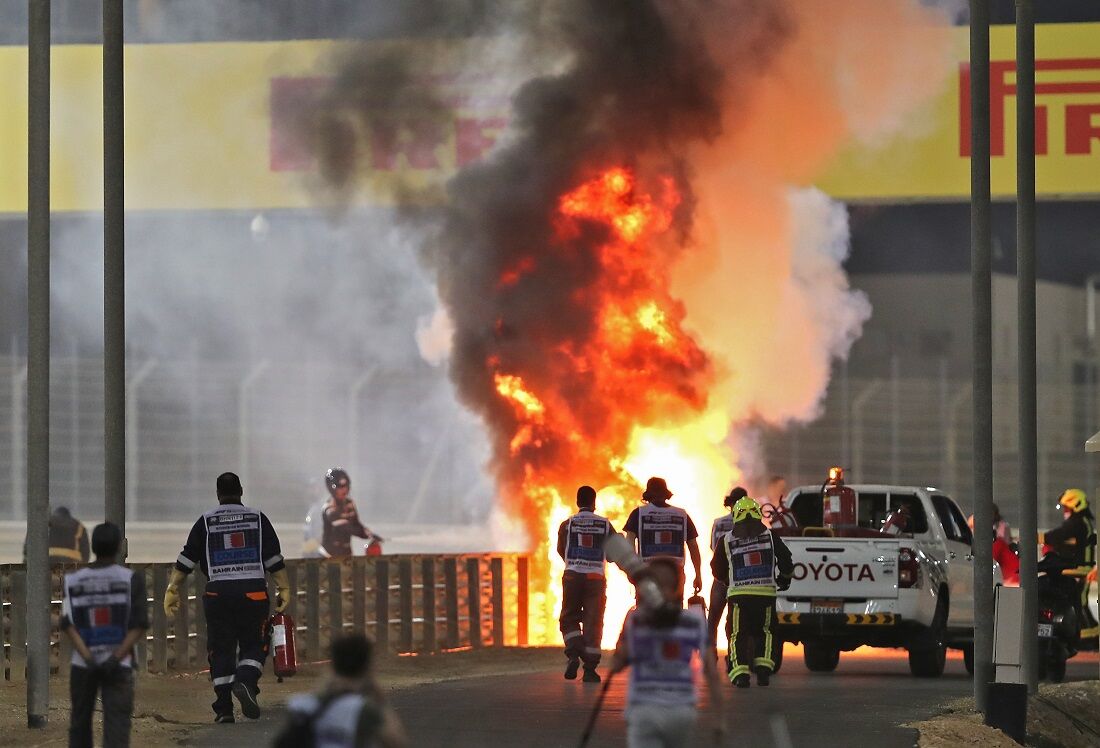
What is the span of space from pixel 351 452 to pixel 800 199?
8.59 m

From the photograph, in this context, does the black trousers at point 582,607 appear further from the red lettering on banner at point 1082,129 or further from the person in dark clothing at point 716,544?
the red lettering on banner at point 1082,129

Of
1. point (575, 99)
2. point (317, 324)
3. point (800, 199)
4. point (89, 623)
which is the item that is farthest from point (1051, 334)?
point (89, 623)

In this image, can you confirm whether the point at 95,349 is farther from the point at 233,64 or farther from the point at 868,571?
the point at 868,571

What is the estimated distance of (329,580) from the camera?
2192 cm

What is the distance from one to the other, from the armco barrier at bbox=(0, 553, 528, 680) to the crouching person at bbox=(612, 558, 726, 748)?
9321 mm

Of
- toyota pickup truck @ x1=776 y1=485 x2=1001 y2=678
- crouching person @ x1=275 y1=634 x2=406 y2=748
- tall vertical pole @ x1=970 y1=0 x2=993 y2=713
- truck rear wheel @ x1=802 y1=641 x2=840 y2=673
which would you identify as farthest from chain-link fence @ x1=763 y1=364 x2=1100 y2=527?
crouching person @ x1=275 y1=634 x2=406 y2=748

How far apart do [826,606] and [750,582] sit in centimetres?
220

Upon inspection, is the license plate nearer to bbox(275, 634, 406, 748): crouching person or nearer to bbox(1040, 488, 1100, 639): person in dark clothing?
bbox(1040, 488, 1100, 639): person in dark clothing

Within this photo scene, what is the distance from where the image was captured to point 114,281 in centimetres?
1709

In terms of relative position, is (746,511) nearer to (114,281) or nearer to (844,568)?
(844,568)

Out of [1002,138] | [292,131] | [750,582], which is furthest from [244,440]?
[750,582]

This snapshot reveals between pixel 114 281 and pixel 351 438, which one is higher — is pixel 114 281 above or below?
above

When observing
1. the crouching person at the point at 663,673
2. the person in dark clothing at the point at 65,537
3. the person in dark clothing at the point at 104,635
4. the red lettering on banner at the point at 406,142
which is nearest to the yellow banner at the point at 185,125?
the red lettering on banner at the point at 406,142

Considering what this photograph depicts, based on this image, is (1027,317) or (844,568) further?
(844,568)
